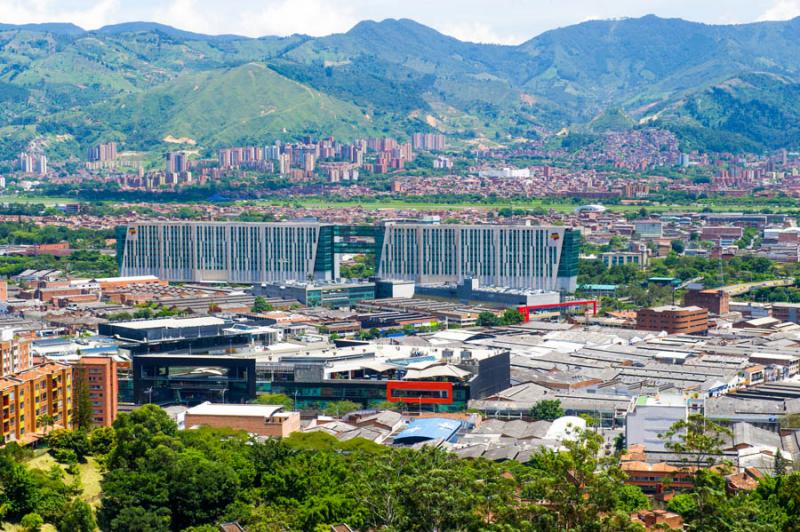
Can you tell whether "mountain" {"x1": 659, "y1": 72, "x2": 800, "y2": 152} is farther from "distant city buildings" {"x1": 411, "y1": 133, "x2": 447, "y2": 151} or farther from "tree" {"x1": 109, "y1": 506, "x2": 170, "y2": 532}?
"tree" {"x1": 109, "y1": 506, "x2": 170, "y2": 532}

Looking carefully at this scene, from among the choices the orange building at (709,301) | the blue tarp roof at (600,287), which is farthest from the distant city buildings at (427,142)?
the orange building at (709,301)

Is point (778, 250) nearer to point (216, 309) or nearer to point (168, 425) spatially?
point (216, 309)

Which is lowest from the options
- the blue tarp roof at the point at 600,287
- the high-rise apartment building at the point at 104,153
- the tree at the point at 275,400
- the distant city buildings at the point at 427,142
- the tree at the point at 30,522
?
the tree at the point at 30,522

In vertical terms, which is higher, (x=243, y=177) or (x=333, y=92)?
(x=333, y=92)

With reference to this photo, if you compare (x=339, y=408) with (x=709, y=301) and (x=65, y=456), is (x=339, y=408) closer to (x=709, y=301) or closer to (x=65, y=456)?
(x=65, y=456)

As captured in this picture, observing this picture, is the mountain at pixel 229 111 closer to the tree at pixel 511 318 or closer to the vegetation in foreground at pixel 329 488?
the tree at pixel 511 318

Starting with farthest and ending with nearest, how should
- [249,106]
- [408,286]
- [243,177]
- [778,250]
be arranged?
[249,106]
[243,177]
[778,250]
[408,286]

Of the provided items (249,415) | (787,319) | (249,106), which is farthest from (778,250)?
(249,106)
